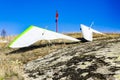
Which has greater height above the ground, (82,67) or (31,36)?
(31,36)

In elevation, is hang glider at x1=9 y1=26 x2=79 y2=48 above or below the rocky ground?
above

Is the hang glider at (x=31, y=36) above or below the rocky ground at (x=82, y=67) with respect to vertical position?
above

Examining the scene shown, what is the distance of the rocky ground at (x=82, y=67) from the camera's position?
34.3 feet

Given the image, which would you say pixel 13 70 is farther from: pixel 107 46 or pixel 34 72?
pixel 107 46

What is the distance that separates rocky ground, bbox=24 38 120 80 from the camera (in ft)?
34.3

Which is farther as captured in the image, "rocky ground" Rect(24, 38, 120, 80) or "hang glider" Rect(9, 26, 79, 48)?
"hang glider" Rect(9, 26, 79, 48)

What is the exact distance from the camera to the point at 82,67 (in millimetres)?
11570

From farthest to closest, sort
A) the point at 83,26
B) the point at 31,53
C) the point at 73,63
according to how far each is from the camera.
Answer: the point at 83,26 → the point at 31,53 → the point at 73,63

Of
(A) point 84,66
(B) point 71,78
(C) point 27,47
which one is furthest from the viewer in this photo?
(C) point 27,47

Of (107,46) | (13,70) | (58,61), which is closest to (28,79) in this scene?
(13,70)

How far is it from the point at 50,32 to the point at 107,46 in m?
9.45

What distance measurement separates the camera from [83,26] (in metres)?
23.8

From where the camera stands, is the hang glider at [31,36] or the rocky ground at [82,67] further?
the hang glider at [31,36]

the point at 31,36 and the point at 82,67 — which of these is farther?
the point at 31,36
